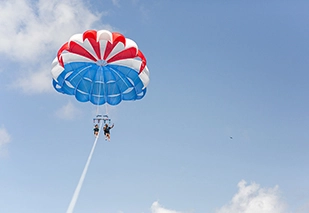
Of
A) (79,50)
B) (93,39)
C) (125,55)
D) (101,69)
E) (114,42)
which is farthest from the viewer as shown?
(101,69)

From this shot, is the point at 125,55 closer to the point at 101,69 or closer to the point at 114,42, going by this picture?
the point at 114,42

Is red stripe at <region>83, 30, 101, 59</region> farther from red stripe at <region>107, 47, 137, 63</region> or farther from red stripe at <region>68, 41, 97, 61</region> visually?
red stripe at <region>107, 47, 137, 63</region>

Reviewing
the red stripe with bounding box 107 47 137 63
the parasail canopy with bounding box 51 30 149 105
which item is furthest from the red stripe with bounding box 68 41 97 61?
the red stripe with bounding box 107 47 137 63

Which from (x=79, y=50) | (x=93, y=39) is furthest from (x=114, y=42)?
(x=79, y=50)

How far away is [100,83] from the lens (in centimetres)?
2566

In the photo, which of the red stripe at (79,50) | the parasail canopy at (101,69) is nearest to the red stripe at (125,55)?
the parasail canopy at (101,69)

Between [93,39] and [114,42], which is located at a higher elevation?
[93,39]

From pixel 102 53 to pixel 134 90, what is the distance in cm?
319

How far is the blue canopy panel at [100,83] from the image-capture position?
24.9m

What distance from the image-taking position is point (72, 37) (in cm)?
2322

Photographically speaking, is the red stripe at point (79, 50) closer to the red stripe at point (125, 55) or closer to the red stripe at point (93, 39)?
the red stripe at point (93, 39)

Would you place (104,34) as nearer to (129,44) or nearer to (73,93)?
(129,44)

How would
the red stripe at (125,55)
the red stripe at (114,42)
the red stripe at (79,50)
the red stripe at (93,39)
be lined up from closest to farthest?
the red stripe at (93,39) → the red stripe at (114,42) → the red stripe at (79,50) → the red stripe at (125,55)

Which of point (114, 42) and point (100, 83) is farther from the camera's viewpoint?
point (100, 83)
